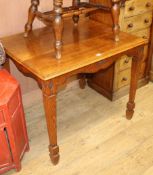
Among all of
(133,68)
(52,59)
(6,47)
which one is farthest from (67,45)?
(133,68)

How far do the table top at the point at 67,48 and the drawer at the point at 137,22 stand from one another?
17 centimetres

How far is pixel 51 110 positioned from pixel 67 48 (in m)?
0.39

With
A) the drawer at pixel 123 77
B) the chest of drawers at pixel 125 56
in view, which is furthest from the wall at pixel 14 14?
the drawer at pixel 123 77

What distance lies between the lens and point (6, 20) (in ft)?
5.80

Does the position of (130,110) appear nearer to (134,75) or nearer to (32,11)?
(134,75)

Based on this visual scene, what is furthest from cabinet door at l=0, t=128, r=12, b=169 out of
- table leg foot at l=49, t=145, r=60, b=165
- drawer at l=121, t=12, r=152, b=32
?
drawer at l=121, t=12, r=152, b=32

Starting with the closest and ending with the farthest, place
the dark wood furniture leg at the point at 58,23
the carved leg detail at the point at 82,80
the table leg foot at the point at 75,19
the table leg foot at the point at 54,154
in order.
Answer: the dark wood furniture leg at the point at 58,23
the table leg foot at the point at 54,154
the table leg foot at the point at 75,19
the carved leg detail at the point at 82,80

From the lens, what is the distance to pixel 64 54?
4.73 feet

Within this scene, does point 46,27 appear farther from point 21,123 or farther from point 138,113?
point 138,113

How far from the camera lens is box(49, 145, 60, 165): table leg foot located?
5.05 feet

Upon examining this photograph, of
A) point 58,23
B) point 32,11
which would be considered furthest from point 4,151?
point 32,11

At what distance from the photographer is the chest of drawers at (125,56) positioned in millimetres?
1913

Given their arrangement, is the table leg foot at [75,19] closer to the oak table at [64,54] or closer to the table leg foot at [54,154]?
the oak table at [64,54]

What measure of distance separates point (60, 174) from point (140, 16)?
1317 mm
